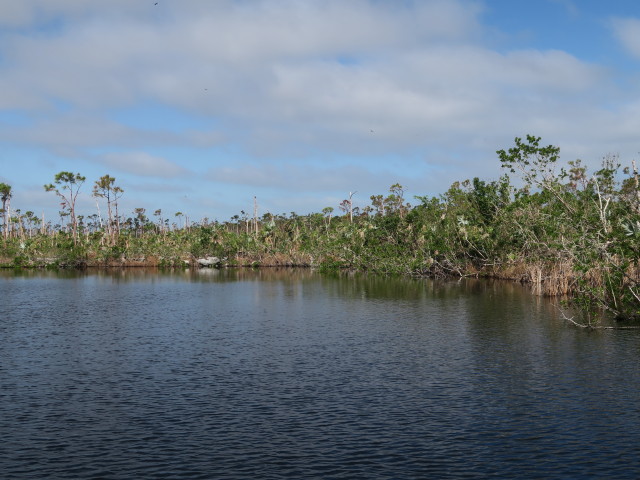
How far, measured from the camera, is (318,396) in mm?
15945

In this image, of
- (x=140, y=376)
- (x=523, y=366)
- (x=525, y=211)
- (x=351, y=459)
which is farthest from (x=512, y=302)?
(x=351, y=459)

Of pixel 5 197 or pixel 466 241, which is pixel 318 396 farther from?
pixel 5 197

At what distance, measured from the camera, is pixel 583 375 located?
17781 millimetres

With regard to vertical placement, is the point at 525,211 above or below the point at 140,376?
above

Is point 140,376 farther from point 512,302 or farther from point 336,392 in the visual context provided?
point 512,302

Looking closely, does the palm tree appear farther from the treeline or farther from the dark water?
the dark water

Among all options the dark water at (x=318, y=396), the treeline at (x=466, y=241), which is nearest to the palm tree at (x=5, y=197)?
the treeline at (x=466, y=241)

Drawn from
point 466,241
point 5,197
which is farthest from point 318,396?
point 5,197

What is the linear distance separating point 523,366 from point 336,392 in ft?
21.5

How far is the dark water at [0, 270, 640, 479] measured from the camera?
1168cm

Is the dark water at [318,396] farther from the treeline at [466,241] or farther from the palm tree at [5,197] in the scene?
the palm tree at [5,197]

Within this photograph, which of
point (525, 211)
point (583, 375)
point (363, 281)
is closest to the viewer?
point (583, 375)

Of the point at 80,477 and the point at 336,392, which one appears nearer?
the point at 80,477

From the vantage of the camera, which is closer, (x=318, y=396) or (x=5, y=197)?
(x=318, y=396)
